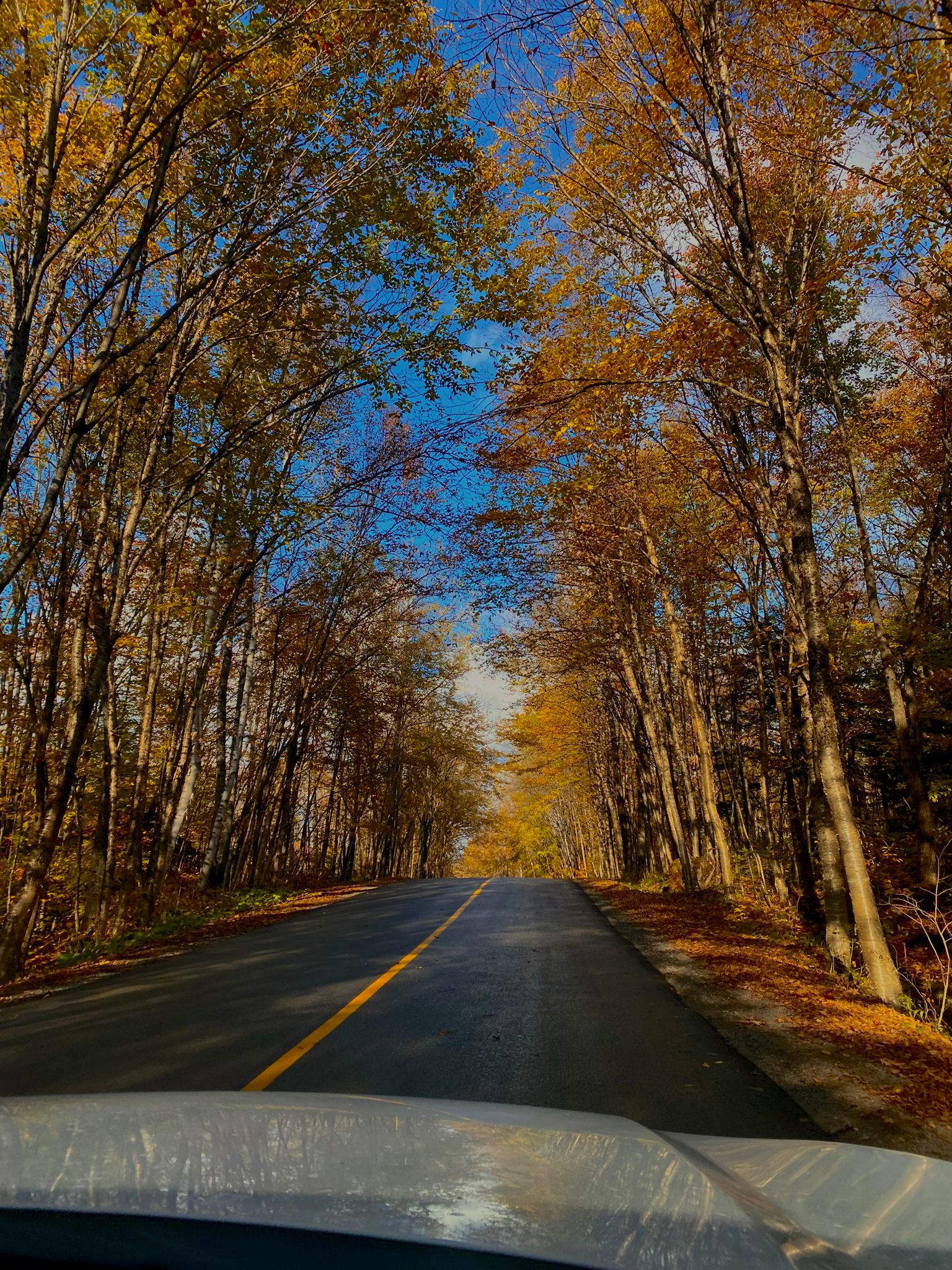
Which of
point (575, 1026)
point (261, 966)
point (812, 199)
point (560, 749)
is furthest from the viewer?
point (560, 749)

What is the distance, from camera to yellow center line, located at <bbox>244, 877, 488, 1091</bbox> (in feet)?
13.1

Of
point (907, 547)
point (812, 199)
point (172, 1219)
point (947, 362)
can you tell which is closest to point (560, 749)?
point (907, 547)

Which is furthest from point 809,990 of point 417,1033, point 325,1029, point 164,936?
point 164,936

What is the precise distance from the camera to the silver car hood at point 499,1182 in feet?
4.53

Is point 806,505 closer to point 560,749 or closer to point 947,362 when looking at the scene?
point 947,362

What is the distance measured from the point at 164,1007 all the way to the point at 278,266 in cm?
935

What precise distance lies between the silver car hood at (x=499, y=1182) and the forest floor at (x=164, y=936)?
20.0 ft

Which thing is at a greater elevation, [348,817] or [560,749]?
[560,749]

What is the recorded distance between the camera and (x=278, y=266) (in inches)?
390

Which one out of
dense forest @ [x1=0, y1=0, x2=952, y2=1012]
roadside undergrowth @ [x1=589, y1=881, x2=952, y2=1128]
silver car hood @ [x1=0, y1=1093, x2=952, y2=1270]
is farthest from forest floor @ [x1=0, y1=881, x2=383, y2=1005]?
roadside undergrowth @ [x1=589, y1=881, x2=952, y2=1128]

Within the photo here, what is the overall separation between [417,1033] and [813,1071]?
2.64 metres

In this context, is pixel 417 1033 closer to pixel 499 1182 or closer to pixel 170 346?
pixel 499 1182

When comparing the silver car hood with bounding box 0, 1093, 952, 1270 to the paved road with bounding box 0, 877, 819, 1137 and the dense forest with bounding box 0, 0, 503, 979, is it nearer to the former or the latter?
the paved road with bounding box 0, 877, 819, 1137

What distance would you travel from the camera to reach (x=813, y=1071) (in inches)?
169
